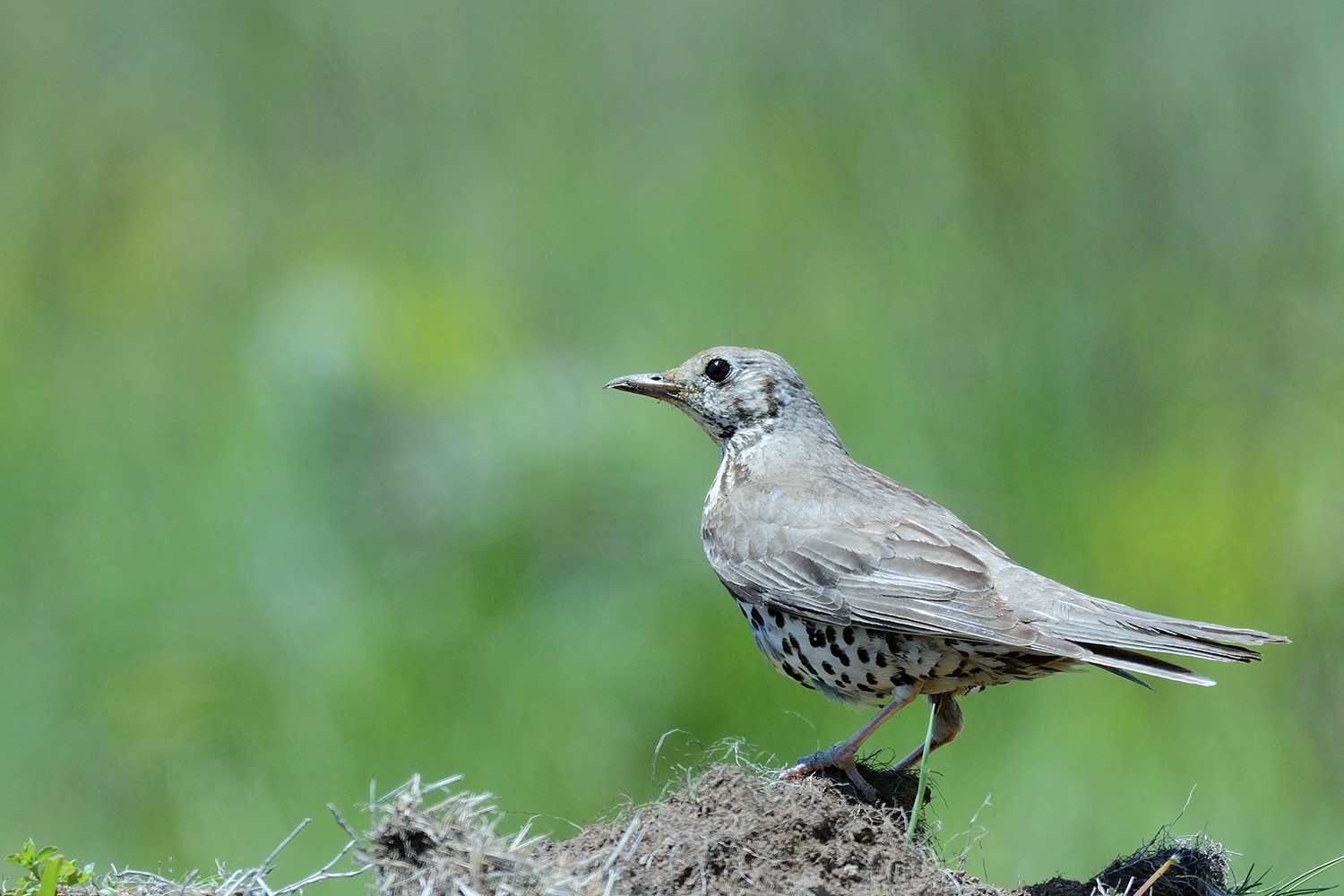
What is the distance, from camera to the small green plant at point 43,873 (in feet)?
11.8

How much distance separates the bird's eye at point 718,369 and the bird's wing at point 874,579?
2.66 ft

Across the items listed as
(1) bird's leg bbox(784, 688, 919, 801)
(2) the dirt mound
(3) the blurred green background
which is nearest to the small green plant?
(2) the dirt mound

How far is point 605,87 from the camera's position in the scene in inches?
451

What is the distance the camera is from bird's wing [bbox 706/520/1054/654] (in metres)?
5.02

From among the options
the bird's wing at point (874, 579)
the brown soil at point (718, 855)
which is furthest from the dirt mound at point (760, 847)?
the bird's wing at point (874, 579)

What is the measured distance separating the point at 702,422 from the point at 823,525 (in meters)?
0.98

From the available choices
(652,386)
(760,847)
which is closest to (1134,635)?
(760,847)

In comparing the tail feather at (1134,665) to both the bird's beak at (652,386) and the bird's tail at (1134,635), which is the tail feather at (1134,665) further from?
the bird's beak at (652,386)

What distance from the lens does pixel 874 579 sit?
5379 mm

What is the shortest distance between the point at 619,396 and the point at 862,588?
460cm

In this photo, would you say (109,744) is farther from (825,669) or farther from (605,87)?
(605,87)

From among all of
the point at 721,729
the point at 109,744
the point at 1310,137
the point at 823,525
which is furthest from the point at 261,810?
the point at 1310,137

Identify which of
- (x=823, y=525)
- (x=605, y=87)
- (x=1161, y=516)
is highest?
(x=605, y=87)

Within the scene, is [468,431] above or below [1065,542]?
above
